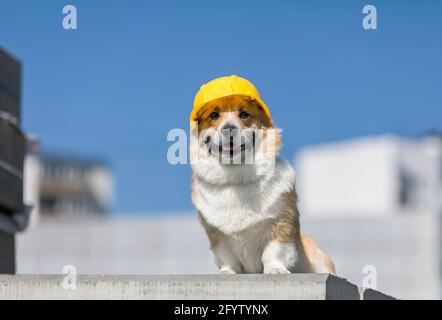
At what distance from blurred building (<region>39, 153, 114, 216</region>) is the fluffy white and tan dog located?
86.1 metres

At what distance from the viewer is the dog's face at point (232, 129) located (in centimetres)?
1011

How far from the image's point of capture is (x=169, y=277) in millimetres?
9633

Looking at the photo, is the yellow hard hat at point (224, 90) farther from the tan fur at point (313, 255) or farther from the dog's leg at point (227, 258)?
the tan fur at point (313, 255)

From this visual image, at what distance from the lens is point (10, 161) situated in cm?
1427

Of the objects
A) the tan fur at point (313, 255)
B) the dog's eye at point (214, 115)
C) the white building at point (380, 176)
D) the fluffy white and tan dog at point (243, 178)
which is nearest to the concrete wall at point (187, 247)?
the white building at point (380, 176)

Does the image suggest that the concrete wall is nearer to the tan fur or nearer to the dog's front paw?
the tan fur

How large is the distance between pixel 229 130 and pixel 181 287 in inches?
58.4

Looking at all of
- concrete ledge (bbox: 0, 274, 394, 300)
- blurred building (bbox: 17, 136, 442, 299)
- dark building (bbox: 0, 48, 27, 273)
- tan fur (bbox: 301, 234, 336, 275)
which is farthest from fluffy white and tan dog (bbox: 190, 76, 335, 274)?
blurred building (bbox: 17, 136, 442, 299)

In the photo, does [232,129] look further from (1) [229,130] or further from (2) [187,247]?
(2) [187,247]

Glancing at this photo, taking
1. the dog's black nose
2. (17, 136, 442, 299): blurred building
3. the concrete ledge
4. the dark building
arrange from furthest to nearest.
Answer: (17, 136, 442, 299): blurred building
the dark building
the dog's black nose
the concrete ledge

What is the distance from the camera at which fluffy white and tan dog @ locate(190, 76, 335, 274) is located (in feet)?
33.4

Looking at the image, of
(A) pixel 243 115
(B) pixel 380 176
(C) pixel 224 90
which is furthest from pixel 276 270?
(B) pixel 380 176

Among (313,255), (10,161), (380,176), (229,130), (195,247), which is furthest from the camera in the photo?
(380,176)
